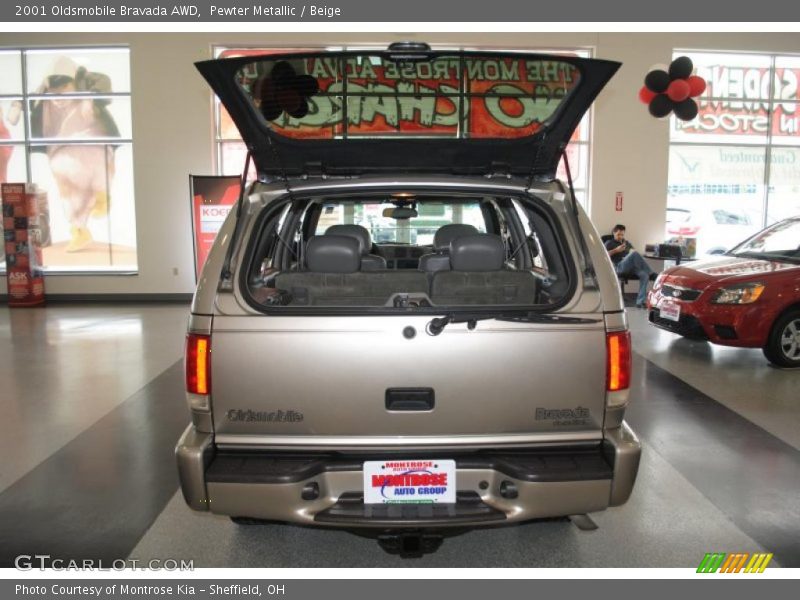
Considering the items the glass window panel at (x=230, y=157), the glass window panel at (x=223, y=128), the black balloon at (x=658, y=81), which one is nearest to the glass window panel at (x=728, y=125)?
the black balloon at (x=658, y=81)

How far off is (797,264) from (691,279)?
3.13 feet

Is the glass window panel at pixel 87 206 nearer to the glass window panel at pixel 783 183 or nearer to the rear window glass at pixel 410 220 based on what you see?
the rear window glass at pixel 410 220

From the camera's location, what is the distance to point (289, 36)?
1029cm

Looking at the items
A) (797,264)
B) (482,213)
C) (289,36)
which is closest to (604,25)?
(289,36)

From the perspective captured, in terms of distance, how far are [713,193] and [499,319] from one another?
36.1ft

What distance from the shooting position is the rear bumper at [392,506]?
6.86 ft

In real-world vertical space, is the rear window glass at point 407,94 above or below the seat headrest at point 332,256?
above

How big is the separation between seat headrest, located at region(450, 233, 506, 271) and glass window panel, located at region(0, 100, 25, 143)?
10764 millimetres

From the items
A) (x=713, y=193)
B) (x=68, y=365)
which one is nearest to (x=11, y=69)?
(x=68, y=365)

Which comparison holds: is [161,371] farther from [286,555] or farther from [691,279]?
[691,279]

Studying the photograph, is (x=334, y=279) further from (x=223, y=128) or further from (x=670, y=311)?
(x=223, y=128)

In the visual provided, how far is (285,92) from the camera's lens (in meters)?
2.49

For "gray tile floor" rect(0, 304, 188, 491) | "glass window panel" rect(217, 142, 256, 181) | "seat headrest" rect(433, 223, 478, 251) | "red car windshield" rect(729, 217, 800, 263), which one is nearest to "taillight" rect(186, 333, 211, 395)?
"gray tile floor" rect(0, 304, 188, 491)

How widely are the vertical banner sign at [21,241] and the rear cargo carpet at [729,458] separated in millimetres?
9410
